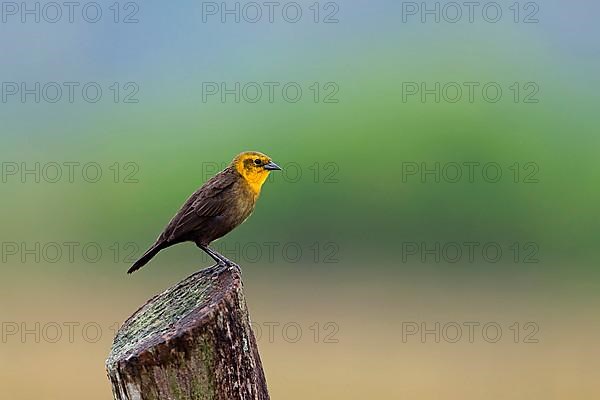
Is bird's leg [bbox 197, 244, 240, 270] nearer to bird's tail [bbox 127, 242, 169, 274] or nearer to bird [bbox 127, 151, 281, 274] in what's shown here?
bird [bbox 127, 151, 281, 274]

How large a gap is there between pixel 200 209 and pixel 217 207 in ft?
0.36

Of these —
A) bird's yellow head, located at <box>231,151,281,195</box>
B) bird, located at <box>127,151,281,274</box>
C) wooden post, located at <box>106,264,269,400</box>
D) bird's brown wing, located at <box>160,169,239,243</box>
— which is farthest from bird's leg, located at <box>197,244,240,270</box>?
wooden post, located at <box>106,264,269,400</box>

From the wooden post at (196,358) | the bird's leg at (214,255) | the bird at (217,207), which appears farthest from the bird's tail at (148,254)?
the wooden post at (196,358)

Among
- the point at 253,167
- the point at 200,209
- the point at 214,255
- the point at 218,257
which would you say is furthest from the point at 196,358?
the point at 253,167

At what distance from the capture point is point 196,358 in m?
2.81

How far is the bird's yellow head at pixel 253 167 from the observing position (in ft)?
15.4

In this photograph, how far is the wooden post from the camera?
2781mm

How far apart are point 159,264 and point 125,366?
430 inches

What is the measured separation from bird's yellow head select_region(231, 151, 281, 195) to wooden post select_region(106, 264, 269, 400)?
64.8 inches

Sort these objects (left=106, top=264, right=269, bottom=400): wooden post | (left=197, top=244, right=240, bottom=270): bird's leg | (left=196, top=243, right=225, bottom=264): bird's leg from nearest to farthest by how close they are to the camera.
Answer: (left=106, top=264, right=269, bottom=400): wooden post < (left=197, top=244, right=240, bottom=270): bird's leg < (left=196, top=243, right=225, bottom=264): bird's leg

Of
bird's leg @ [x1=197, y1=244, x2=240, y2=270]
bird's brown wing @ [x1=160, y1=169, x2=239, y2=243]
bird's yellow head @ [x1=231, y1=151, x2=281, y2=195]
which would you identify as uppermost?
bird's yellow head @ [x1=231, y1=151, x2=281, y2=195]

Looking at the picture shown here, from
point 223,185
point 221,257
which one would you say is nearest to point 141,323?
point 221,257

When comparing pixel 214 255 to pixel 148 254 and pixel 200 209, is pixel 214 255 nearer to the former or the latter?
pixel 200 209

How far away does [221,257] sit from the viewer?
415cm
